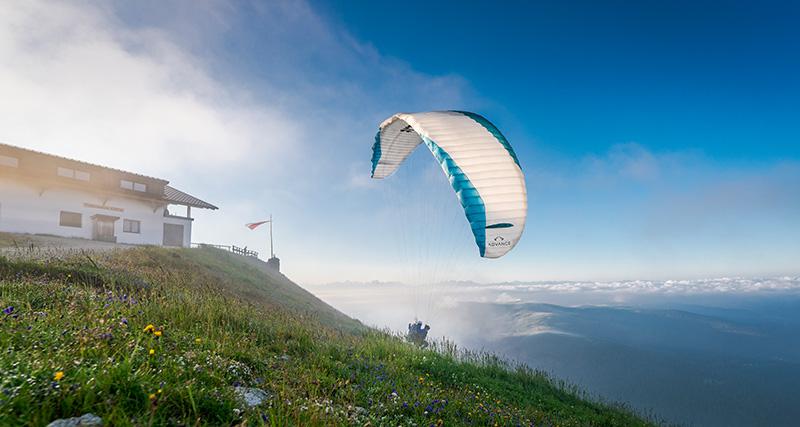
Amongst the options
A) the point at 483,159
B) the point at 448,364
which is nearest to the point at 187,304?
the point at 448,364

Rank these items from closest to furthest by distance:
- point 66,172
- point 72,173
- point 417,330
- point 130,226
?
point 417,330, point 66,172, point 72,173, point 130,226

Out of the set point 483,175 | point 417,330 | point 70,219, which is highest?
point 70,219

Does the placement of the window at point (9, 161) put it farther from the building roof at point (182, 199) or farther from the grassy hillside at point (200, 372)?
the grassy hillside at point (200, 372)

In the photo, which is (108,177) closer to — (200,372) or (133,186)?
(133,186)

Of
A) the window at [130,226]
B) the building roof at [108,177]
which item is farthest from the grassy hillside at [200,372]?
the window at [130,226]

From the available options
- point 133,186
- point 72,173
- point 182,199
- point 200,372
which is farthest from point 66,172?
point 200,372

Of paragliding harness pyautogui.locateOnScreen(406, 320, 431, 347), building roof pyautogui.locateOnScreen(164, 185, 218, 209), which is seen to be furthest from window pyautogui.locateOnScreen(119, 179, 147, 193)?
paragliding harness pyautogui.locateOnScreen(406, 320, 431, 347)

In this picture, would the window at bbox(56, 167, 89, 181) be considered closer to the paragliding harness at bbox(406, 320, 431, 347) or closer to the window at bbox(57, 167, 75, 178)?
the window at bbox(57, 167, 75, 178)
